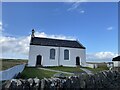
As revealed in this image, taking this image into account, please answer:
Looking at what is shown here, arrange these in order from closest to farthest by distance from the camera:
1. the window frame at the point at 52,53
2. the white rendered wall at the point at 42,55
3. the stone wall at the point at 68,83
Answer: the stone wall at the point at 68,83
the white rendered wall at the point at 42,55
the window frame at the point at 52,53

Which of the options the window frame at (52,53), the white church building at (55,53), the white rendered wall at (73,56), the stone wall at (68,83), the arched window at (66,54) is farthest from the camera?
the arched window at (66,54)

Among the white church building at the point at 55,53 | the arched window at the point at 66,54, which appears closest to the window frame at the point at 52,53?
the white church building at the point at 55,53

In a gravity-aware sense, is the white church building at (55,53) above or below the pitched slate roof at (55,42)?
→ below

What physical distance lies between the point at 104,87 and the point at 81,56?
867 inches

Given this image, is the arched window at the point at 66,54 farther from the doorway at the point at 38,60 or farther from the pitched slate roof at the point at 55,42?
the doorway at the point at 38,60

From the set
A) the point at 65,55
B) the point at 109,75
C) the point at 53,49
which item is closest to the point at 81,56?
the point at 65,55

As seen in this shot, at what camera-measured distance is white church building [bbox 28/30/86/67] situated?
83.7 ft

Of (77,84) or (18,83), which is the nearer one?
(18,83)

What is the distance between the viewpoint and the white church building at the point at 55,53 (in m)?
25.5

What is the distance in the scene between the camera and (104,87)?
6.19 metres

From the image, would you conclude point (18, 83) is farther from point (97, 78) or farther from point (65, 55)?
point (65, 55)

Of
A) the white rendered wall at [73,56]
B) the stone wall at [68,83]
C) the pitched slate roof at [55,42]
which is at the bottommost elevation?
the stone wall at [68,83]

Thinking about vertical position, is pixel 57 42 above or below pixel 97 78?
above

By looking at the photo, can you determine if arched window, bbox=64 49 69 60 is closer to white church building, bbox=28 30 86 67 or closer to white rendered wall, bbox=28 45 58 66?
white church building, bbox=28 30 86 67
